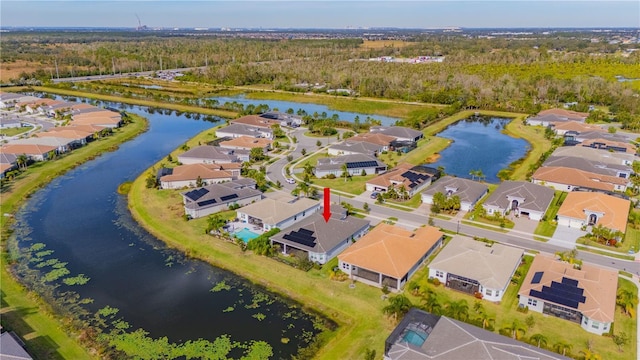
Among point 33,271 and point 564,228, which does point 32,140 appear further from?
point 564,228

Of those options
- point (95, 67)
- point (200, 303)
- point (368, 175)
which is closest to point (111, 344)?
point (200, 303)

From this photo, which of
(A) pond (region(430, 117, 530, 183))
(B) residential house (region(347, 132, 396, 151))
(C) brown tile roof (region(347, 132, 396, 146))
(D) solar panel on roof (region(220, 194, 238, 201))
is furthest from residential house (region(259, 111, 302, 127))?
(D) solar panel on roof (region(220, 194, 238, 201))

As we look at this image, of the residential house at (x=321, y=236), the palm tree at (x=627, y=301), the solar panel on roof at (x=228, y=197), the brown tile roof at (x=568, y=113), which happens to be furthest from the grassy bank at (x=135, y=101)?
the palm tree at (x=627, y=301)

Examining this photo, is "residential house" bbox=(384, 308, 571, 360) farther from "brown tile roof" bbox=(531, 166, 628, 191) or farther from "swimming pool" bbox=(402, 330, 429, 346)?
"brown tile roof" bbox=(531, 166, 628, 191)

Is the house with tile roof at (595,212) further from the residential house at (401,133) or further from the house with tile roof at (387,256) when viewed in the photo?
the residential house at (401,133)

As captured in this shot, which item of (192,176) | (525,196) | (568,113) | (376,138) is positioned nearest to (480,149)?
(376,138)

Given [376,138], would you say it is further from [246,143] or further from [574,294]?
[574,294]
